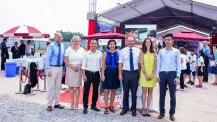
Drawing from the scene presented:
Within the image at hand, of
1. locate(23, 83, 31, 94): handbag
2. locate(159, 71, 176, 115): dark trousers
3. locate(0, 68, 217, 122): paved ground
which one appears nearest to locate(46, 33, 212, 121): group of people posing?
locate(159, 71, 176, 115): dark trousers

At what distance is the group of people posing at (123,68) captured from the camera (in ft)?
16.9

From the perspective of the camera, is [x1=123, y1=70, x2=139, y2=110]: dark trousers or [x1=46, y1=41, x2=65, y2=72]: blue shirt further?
[x1=46, y1=41, x2=65, y2=72]: blue shirt

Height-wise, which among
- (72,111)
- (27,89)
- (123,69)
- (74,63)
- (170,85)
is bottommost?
(72,111)

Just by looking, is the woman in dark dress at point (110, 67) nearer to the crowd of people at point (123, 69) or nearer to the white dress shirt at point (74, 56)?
the crowd of people at point (123, 69)

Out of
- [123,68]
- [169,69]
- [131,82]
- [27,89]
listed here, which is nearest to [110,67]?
[123,68]

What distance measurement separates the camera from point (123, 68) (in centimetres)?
536

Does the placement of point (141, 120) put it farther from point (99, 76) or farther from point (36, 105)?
point (36, 105)

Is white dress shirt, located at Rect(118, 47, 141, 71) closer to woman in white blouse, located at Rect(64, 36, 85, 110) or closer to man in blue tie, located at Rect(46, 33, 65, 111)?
woman in white blouse, located at Rect(64, 36, 85, 110)

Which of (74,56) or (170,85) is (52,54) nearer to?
(74,56)

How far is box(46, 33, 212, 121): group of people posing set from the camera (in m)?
5.16

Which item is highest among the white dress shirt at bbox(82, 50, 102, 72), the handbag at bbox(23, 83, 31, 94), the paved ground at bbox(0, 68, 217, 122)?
the white dress shirt at bbox(82, 50, 102, 72)

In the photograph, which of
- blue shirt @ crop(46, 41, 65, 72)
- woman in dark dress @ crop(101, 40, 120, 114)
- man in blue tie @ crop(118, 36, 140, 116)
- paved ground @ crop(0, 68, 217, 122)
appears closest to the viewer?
paved ground @ crop(0, 68, 217, 122)

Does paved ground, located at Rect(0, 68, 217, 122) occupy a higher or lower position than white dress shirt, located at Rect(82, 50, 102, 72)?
lower

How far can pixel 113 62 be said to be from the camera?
5.38 metres
